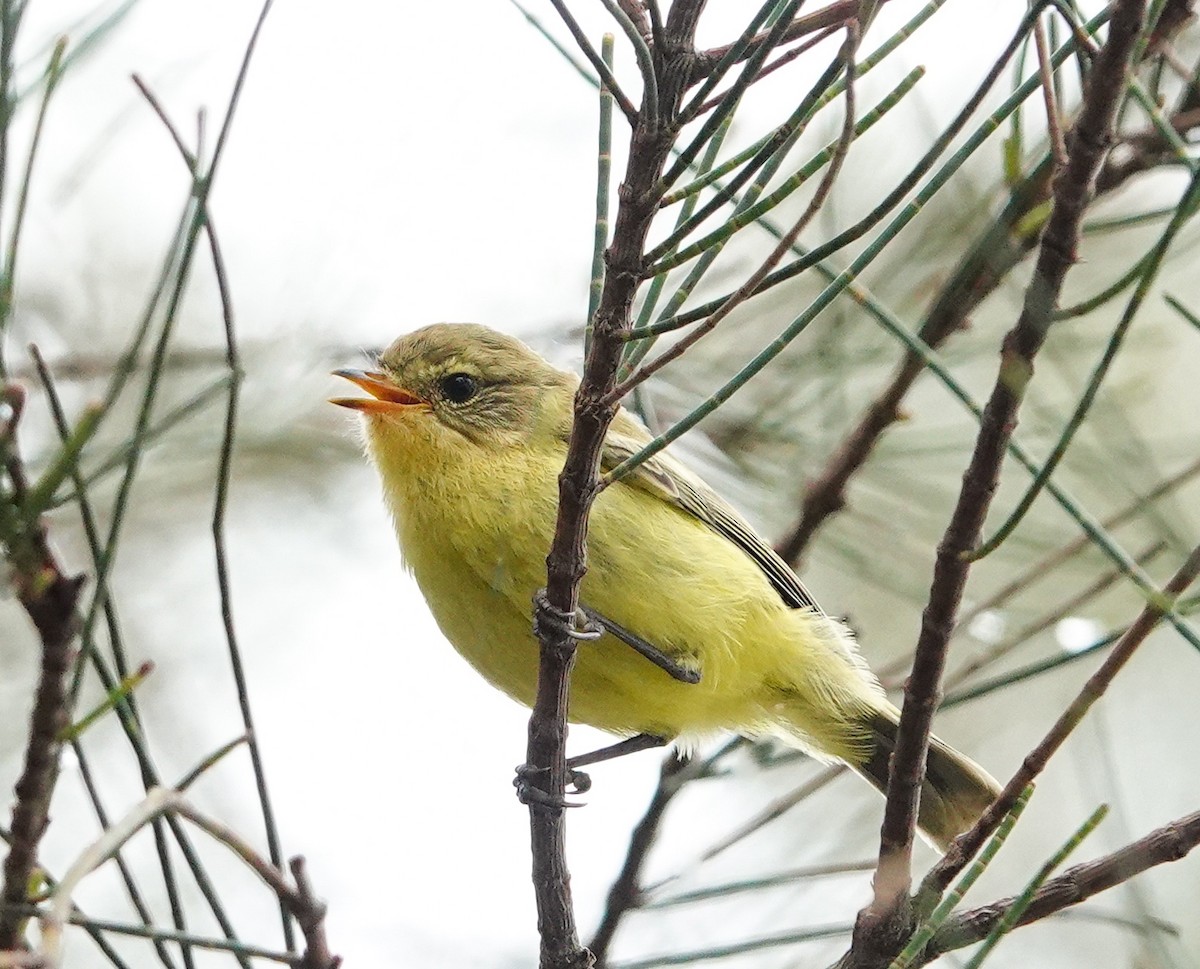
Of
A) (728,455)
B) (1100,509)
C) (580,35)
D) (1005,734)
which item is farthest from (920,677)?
(1005,734)

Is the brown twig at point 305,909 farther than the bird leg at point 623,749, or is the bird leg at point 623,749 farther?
the bird leg at point 623,749

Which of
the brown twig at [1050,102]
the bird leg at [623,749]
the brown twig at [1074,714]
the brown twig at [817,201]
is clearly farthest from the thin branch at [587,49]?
the bird leg at [623,749]

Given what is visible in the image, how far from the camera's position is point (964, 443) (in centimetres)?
380

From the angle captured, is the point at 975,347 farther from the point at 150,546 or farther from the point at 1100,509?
the point at 150,546

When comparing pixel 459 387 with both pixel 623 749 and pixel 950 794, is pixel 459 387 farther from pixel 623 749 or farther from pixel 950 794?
pixel 950 794

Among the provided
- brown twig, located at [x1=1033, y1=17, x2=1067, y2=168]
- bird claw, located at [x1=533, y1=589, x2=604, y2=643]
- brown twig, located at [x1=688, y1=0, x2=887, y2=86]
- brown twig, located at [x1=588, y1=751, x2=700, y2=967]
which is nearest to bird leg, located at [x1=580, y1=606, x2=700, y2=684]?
brown twig, located at [x1=588, y1=751, x2=700, y2=967]

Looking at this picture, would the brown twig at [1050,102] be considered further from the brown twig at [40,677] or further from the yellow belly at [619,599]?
the yellow belly at [619,599]

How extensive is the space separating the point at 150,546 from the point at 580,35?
190 inches

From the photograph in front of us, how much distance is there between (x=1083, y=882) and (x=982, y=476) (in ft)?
2.13

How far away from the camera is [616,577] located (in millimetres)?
3223

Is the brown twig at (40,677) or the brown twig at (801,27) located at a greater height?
the brown twig at (801,27)

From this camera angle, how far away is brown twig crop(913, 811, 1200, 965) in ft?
6.22

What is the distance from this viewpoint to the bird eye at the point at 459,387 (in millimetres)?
3664

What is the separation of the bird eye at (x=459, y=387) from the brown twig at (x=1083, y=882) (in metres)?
1.95
